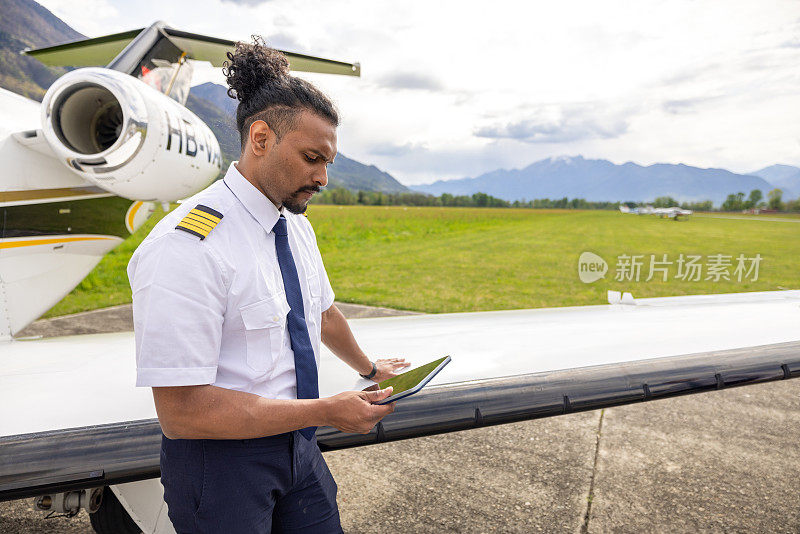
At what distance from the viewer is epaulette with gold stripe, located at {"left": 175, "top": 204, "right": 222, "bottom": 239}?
1.12 meters

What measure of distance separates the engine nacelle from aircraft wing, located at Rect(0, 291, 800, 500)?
1.12m

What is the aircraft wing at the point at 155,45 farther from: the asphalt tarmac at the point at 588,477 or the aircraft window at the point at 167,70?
the asphalt tarmac at the point at 588,477

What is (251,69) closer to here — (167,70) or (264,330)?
(264,330)

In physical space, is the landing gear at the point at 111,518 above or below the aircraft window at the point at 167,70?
below

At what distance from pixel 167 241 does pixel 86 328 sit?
23.1 feet

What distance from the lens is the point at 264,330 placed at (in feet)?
4.10

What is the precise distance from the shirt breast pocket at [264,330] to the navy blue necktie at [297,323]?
0.15 ft

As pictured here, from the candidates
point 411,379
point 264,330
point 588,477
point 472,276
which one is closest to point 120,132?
point 264,330

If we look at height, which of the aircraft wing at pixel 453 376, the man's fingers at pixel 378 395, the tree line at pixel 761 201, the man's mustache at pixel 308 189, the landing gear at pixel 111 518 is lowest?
the landing gear at pixel 111 518

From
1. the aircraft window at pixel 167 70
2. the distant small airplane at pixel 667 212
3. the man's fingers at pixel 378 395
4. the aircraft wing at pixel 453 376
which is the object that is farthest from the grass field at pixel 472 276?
the distant small airplane at pixel 667 212

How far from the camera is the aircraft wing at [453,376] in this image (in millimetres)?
1771

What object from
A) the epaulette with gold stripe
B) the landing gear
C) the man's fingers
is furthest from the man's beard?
the landing gear

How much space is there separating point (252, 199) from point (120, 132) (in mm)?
2658

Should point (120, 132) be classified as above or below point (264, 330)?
above
